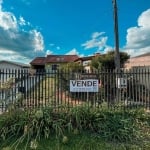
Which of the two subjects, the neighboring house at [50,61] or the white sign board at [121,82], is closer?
the white sign board at [121,82]

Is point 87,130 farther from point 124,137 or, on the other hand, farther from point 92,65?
point 92,65

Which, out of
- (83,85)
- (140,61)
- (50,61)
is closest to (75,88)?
(83,85)

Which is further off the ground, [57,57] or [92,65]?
[57,57]

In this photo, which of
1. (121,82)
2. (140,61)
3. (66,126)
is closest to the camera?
(66,126)

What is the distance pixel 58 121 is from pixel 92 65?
1480cm

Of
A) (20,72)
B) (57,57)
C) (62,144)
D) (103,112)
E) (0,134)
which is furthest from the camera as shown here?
(57,57)

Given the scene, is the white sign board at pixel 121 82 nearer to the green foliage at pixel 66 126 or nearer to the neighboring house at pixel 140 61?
the green foliage at pixel 66 126

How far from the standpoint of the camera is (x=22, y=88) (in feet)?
33.5

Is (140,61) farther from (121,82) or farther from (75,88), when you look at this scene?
(75,88)

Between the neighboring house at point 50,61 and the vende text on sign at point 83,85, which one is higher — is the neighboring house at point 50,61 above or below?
above

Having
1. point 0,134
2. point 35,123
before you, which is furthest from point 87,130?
point 0,134

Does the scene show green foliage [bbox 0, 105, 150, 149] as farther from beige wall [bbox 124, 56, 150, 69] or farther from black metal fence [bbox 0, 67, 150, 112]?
beige wall [bbox 124, 56, 150, 69]

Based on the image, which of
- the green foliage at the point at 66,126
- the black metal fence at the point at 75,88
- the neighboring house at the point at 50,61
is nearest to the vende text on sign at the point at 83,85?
the black metal fence at the point at 75,88

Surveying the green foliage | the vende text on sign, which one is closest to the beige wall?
the vende text on sign
